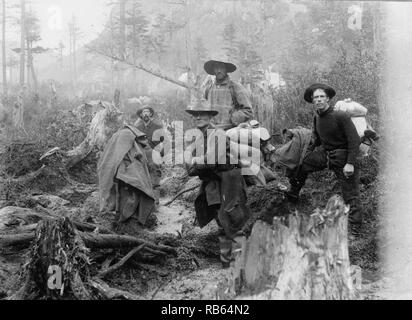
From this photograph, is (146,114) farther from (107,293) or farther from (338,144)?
(107,293)

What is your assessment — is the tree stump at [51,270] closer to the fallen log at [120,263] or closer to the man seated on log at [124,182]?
the fallen log at [120,263]

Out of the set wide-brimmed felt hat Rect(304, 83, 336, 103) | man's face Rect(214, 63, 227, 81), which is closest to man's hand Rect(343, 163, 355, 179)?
wide-brimmed felt hat Rect(304, 83, 336, 103)

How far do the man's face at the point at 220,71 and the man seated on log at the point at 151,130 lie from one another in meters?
1.34

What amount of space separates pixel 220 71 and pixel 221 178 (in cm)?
221

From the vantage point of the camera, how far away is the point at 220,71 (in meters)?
6.21

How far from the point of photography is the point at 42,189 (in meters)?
7.46

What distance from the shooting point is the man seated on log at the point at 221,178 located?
14.7 feet

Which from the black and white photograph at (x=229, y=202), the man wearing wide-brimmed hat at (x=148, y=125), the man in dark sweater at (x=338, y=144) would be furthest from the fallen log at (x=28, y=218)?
the man in dark sweater at (x=338, y=144)

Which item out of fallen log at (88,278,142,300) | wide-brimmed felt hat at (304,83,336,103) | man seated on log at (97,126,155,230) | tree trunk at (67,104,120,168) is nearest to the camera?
fallen log at (88,278,142,300)

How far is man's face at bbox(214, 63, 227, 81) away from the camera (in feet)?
20.2

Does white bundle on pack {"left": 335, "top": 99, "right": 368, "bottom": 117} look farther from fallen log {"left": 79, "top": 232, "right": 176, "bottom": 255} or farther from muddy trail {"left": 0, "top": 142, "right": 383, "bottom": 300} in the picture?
fallen log {"left": 79, "top": 232, "right": 176, "bottom": 255}

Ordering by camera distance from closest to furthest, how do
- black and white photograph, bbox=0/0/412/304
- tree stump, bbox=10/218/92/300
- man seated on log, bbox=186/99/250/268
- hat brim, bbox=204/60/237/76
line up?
black and white photograph, bbox=0/0/412/304
tree stump, bbox=10/218/92/300
man seated on log, bbox=186/99/250/268
hat brim, bbox=204/60/237/76

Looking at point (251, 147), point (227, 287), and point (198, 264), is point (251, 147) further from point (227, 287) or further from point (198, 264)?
point (227, 287)
